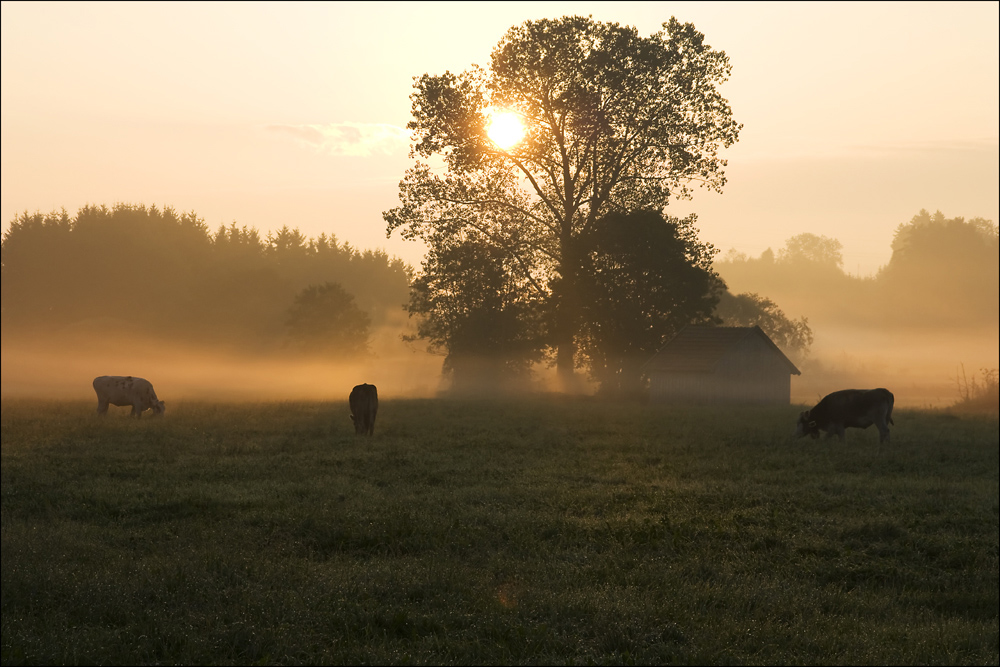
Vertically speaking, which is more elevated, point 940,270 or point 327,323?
point 940,270

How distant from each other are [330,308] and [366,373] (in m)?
1.39

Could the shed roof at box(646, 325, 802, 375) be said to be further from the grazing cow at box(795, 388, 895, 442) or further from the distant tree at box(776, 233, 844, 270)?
the grazing cow at box(795, 388, 895, 442)

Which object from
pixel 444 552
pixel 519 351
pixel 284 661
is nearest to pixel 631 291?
pixel 519 351

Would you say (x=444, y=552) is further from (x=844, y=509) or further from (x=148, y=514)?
(x=844, y=509)

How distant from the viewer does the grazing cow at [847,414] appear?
90.9 ft

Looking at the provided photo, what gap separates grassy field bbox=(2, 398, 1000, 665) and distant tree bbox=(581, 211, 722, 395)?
141 inches

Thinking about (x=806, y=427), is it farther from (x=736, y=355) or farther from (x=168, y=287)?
(x=168, y=287)

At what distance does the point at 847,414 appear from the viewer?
28.5m

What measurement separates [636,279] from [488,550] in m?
7.09

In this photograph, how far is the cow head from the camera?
93.3ft

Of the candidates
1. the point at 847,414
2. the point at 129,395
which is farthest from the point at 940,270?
the point at 129,395

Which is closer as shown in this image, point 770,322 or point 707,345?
point 770,322

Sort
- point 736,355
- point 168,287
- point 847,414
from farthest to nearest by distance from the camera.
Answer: point 847,414, point 736,355, point 168,287

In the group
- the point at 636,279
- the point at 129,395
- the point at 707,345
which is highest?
the point at 636,279
